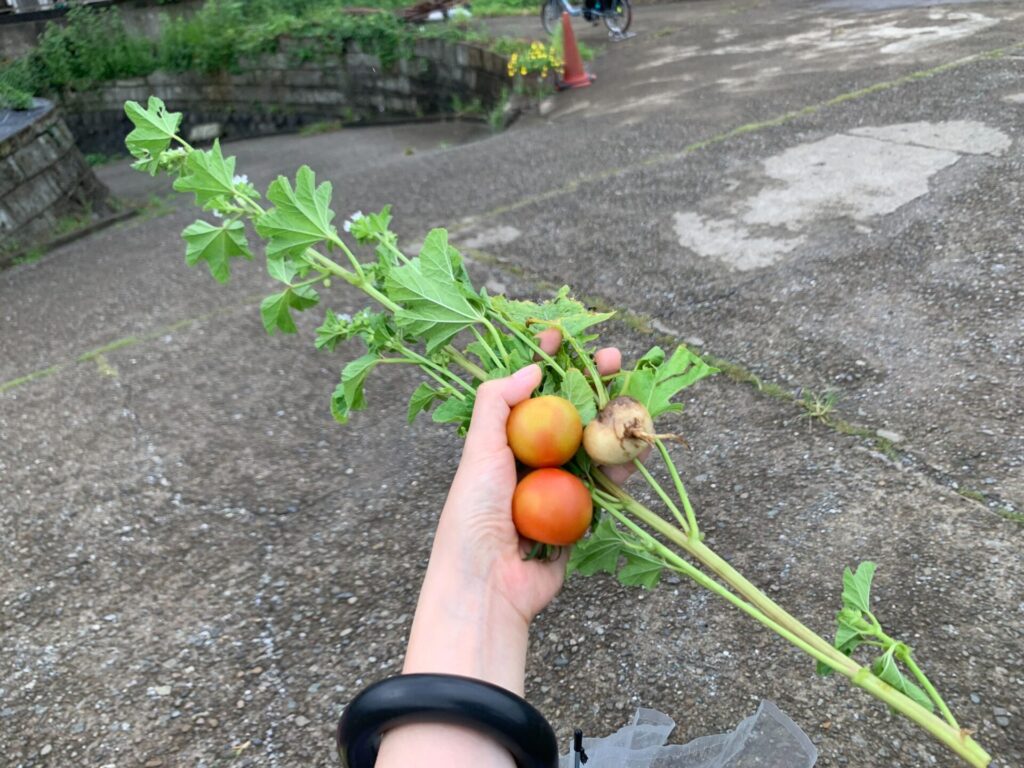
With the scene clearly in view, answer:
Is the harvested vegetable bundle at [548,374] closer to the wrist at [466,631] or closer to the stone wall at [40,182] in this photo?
the wrist at [466,631]

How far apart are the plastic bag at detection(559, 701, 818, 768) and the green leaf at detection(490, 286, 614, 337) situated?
0.91 m

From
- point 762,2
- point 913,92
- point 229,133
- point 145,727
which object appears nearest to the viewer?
point 145,727

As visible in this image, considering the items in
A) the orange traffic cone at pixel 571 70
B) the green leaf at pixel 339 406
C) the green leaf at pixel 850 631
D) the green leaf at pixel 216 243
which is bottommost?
the orange traffic cone at pixel 571 70

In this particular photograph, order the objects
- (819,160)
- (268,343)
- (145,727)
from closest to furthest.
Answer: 1. (145,727)
2. (268,343)
3. (819,160)

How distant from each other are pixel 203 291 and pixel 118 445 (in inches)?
67.9

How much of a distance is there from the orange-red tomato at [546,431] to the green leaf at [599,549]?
165 millimetres

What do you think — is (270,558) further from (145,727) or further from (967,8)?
(967,8)

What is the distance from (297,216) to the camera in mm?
1870

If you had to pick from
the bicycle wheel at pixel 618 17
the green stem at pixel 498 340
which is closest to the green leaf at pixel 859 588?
the green stem at pixel 498 340

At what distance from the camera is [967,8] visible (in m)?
7.87

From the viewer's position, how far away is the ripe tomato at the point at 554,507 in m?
1.48

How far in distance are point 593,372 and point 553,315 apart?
24 centimetres

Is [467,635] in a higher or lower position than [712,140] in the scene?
higher

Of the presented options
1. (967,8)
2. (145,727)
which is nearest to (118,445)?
(145,727)
